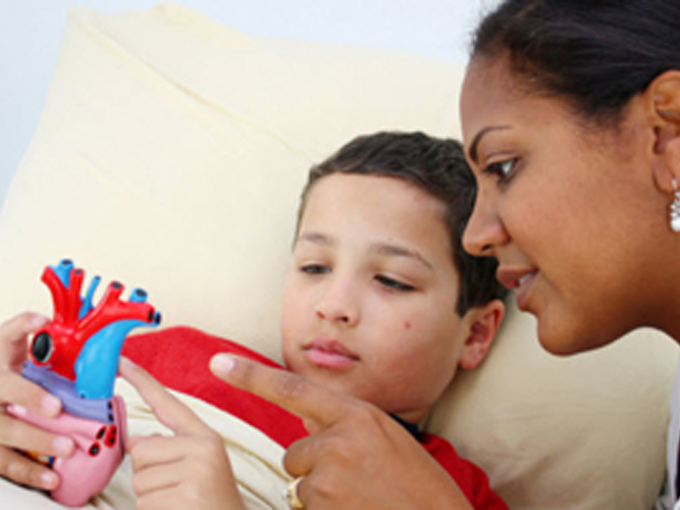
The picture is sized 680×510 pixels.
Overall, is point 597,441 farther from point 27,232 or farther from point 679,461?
point 27,232

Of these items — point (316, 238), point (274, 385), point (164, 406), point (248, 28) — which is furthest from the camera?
point (248, 28)

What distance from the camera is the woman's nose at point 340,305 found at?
1.26 m

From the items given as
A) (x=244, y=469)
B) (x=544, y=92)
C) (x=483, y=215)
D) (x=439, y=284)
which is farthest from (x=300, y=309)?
(x=544, y=92)

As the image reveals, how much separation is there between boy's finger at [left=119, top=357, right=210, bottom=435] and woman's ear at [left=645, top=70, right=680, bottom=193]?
56cm

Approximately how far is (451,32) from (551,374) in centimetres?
105

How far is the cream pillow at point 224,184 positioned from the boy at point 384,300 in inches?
3.9

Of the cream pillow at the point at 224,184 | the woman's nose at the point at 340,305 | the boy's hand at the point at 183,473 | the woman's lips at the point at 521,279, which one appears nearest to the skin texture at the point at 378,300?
the woman's nose at the point at 340,305

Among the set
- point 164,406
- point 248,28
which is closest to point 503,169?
point 164,406

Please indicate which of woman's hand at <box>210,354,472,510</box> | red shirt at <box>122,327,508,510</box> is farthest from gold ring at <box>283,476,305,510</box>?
red shirt at <box>122,327,508,510</box>

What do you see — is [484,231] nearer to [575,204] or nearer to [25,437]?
[575,204]

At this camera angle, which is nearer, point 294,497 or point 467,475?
point 294,497

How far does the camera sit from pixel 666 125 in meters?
0.83

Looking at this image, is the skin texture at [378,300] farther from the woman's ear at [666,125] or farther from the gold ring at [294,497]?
the woman's ear at [666,125]

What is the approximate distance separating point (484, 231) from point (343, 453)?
0.31m
